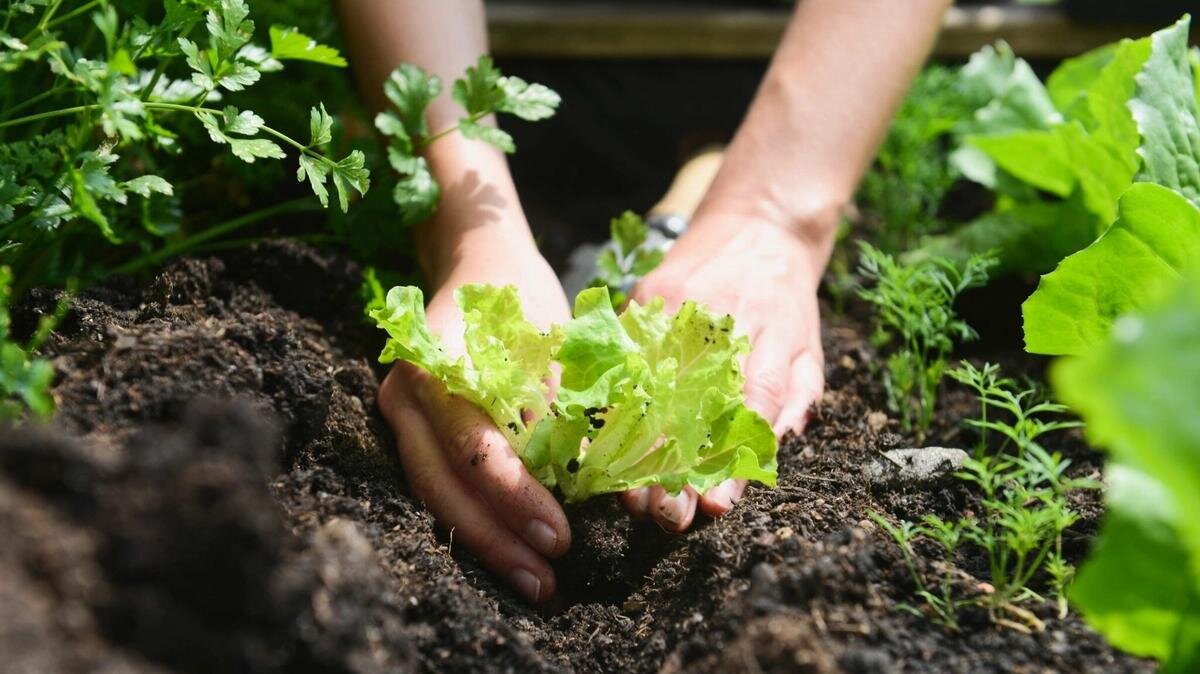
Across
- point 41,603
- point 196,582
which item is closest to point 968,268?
point 196,582

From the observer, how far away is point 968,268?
4.91 ft

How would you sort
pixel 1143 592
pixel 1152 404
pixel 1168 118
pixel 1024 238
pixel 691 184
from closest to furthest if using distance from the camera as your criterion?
pixel 1152 404 < pixel 1143 592 < pixel 1168 118 < pixel 1024 238 < pixel 691 184

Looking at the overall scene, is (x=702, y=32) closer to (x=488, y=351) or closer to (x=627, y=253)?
(x=627, y=253)

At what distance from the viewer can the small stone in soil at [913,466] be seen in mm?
1387

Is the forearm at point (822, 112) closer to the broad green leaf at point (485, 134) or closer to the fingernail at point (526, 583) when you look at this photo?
the broad green leaf at point (485, 134)

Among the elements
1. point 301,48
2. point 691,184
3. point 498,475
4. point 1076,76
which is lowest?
point 691,184

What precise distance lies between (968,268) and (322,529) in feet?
3.22

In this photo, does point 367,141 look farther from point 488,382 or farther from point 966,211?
point 966,211

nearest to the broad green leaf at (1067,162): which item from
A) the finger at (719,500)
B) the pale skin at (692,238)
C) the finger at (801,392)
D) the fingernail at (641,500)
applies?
the pale skin at (692,238)

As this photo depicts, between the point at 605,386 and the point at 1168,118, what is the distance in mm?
958

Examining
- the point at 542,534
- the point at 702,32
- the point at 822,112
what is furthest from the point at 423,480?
the point at 702,32

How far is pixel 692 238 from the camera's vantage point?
180cm

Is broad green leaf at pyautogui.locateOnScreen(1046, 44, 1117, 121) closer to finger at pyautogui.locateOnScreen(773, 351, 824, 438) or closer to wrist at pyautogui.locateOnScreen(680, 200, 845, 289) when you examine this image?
wrist at pyautogui.locateOnScreen(680, 200, 845, 289)

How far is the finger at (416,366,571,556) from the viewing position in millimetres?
1260
